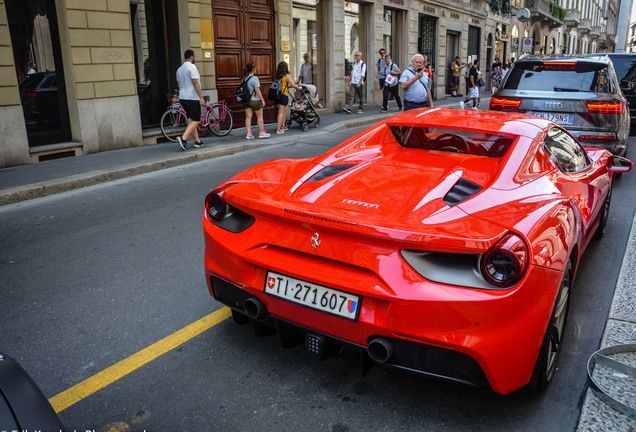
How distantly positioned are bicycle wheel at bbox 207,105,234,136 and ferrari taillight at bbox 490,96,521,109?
6779 millimetres

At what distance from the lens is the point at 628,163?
486 cm

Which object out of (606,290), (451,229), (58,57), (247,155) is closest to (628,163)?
(606,290)

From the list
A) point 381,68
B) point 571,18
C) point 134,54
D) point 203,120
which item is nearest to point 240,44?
point 203,120

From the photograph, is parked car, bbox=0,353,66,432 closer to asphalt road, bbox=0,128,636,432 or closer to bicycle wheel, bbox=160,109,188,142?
asphalt road, bbox=0,128,636,432

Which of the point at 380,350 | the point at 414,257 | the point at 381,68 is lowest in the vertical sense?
the point at 380,350

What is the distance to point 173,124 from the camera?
12211mm

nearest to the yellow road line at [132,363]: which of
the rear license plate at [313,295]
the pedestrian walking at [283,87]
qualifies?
the rear license plate at [313,295]

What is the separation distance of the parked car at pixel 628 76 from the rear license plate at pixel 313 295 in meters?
12.7

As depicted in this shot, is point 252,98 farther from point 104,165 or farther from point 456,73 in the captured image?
point 456,73

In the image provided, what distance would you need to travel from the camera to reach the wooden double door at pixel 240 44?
13656 mm

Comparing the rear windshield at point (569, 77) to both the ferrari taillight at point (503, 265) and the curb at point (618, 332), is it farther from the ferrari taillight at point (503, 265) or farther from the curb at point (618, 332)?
the ferrari taillight at point (503, 265)

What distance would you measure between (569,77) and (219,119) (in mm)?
7772

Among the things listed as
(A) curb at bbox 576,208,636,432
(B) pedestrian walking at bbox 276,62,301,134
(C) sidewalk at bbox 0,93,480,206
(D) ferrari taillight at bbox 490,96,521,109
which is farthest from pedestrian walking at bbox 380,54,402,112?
(A) curb at bbox 576,208,636,432

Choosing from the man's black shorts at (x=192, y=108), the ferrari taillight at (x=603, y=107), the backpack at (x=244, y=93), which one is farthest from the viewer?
the backpack at (x=244, y=93)
